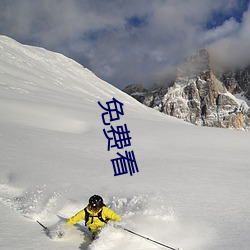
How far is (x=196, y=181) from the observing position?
8664mm

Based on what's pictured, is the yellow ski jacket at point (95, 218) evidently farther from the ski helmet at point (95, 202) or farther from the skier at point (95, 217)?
the ski helmet at point (95, 202)

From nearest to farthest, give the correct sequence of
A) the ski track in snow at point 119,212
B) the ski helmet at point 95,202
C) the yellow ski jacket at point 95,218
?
the ski track in snow at point 119,212 < the ski helmet at point 95,202 < the yellow ski jacket at point 95,218

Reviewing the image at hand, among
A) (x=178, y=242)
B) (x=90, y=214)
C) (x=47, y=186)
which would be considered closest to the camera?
(x=178, y=242)

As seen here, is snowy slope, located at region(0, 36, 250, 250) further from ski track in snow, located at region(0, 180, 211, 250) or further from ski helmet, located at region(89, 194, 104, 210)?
ski helmet, located at region(89, 194, 104, 210)

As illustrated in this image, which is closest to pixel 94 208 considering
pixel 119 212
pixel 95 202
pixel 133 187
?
pixel 95 202

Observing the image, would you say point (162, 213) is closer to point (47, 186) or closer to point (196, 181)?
point (196, 181)

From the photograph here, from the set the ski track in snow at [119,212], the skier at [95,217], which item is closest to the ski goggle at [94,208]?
the skier at [95,217]

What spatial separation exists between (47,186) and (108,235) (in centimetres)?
303

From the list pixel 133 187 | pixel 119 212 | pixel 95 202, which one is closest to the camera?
pixel 95 202

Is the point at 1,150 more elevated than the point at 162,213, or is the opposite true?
the point at 1,150

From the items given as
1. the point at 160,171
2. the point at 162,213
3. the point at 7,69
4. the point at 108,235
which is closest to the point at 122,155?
the point at 160,171

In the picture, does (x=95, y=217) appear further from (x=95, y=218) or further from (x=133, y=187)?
(x=133, y=187)

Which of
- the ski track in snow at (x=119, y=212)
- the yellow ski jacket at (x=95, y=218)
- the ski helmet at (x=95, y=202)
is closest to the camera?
the ski track in snow at (x=119, y=212)

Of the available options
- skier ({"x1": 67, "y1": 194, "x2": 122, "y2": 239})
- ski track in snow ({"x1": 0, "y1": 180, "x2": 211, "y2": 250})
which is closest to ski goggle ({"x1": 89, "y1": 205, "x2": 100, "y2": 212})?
skier ({"x1": 67, "y1": 194, "x2": 122, "y2": 239})
